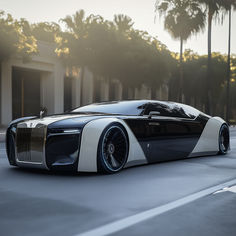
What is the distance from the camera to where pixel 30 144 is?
6230mm

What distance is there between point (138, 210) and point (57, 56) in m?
34.1

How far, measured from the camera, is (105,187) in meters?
5.35

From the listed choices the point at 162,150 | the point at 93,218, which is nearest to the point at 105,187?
the point at 93,218

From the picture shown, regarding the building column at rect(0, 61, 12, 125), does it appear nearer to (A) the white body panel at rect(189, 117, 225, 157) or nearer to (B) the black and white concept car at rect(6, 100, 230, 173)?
(A) the white body panel at rect(189, 117, 225, 157)

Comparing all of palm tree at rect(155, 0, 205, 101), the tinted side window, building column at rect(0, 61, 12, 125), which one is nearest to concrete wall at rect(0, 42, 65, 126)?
building column at rect(0, 61, 12, 125)

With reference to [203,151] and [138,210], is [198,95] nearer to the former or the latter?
[203,151]

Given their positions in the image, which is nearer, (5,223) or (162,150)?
(5,223)

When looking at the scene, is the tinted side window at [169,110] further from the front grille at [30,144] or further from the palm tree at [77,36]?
the palm tree at [77,36]

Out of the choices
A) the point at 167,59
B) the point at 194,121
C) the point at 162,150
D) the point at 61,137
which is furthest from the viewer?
the point at 167,59

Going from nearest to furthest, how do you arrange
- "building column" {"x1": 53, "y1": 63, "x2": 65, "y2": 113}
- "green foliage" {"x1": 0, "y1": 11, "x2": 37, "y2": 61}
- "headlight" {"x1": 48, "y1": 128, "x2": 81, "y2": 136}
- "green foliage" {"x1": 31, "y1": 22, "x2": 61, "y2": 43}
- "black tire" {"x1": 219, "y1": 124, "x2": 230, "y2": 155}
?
"headlight" {"x1": 48, "y1": 128, "x2": 81, "y2": 136} < "black tire" {"x1": 219, "y1": 124, "x2": 230, "y2": 155} < "green foliage" {"x1": 0, "y1": 11, "x2": 37, "y2": 61} < "building column" {"x1": 53, "y1": 63, "x2": 65, "y2": 113} < "green foliage" {"x1": 31, "y1": 22, "x2": 61, "y2": 43}

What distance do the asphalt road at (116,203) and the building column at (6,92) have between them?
28229 millimetres

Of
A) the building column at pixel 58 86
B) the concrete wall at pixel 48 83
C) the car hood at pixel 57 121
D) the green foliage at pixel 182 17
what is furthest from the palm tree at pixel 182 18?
the car hood at pixel 57 121

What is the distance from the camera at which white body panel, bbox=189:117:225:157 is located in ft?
29.1

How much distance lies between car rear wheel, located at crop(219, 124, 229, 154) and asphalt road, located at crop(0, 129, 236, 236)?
8.99 ft
